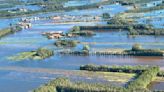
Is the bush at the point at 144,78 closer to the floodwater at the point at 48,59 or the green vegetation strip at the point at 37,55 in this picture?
the floodwater at the point at 48,59

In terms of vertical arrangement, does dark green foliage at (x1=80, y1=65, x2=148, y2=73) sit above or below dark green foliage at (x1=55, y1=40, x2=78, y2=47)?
below

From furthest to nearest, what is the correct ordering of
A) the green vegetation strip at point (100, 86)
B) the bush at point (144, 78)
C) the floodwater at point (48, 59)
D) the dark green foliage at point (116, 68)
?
the floodwater at point (48, 59) → the dark green foliage at point (116, 68) → the bush at point (144, 78) → the green vegetation strip at point (100, 86)

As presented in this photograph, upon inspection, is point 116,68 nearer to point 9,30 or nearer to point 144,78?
point 144,78

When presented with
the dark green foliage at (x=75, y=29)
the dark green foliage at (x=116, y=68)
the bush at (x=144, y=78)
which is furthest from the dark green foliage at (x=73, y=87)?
the dark green foliage at (x=75, y=29)

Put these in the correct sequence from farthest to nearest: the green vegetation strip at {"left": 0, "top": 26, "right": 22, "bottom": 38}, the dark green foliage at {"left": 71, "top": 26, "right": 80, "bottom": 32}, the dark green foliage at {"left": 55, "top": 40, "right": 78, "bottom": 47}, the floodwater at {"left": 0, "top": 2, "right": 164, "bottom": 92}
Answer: the green vegetation strip at {"left": 0, "top": 26, "right": 22, "bottom": 38}
the dark green foliage at {"left": 71, "top": 26, "right": 80, "bottom": 32}
the dark green foliage at {"left": 55, "top": 40, "right": 78, "bottom": 47}
the floodwater at {"left": 0, "top": 2, "right": 164, "bottom": 92}

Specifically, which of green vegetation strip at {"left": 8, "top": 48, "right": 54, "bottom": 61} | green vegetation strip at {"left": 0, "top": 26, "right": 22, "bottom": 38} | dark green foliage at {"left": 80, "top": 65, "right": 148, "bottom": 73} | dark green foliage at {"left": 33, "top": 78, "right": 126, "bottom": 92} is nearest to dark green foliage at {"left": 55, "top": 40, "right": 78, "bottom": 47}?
green vegetation strip at {"left": 8, "top": 48, "right": 54, "bottom": 61}

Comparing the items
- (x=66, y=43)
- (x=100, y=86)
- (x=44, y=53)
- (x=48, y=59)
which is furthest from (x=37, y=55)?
(x=100, y=86)

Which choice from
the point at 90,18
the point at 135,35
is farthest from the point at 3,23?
the point at 135,35

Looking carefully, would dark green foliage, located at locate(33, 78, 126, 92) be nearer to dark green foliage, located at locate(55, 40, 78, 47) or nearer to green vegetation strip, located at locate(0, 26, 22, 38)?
dark green foliage, located at locate(55, 40, 78, 47)

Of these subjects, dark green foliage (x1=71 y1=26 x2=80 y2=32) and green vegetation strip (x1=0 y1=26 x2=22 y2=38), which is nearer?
dark green foliage (x1=71 y1=26 x2=80 y2=32)
